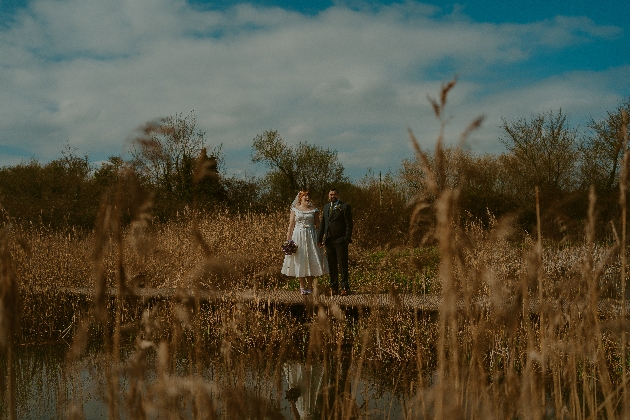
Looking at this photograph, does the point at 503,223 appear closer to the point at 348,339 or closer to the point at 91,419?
the point at 91,419

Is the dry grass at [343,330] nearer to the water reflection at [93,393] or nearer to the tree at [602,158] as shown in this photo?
the water reflection at [93,393]

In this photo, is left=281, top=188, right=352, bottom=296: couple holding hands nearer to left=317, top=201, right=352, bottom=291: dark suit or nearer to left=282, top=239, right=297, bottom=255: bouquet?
left=317, top=201, right=352, bottom=291: dark suit

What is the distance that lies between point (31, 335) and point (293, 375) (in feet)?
12.7

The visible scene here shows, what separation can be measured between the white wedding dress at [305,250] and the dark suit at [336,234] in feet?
0.64

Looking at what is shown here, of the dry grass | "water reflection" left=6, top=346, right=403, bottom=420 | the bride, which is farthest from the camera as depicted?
the bride

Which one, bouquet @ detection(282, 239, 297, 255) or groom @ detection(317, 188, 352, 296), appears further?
groom @ detection(317, 188, 352, 296)

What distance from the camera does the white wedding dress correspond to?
29.1 ft

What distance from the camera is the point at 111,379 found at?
5.38ft

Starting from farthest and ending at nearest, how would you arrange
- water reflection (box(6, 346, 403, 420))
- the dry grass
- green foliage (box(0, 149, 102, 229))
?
green foliage (box(0, 149, 102, 229)) → water reflection (box(6, 346, 403, 420)) → the dry grass

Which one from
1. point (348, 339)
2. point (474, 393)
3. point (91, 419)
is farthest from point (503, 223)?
point (348, 339)

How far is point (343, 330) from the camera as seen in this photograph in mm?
6605

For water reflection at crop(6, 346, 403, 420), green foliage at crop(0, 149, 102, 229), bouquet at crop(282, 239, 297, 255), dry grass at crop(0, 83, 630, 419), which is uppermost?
green foliage at crop(0, 149, 102, 229)

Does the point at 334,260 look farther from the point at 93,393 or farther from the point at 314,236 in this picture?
the point at 93,393

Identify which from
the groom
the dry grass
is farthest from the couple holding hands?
the dry grass
